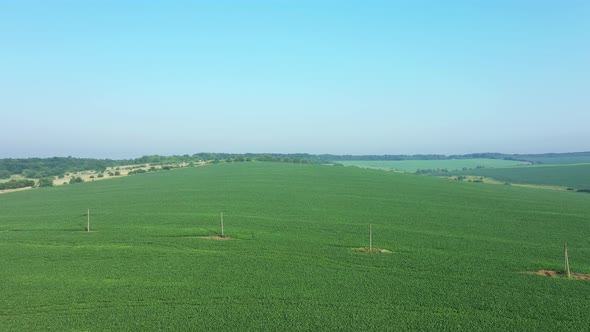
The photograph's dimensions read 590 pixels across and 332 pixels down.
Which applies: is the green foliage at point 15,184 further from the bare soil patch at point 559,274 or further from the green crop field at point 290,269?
the bare soil patch at point 559,274

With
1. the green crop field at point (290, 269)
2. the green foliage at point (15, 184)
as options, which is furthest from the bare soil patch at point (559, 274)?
the green foliage at point (15, 184)

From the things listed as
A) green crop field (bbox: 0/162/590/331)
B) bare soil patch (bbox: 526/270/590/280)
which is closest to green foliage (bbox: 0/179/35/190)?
green crop field (bbox: 0/162/590/331)

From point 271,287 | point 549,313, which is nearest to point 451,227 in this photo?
point 549,313

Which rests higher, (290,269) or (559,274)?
(290,269)

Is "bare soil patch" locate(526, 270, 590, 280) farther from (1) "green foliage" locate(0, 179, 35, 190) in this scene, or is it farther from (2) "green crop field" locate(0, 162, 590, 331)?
(1) "green foliage" locate(0, 179, 35, 190)

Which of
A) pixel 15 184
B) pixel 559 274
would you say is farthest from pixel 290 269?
pixel 15 184

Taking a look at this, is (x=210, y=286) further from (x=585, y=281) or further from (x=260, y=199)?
(x=260, y=199)

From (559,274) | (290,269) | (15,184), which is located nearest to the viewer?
(559,274)

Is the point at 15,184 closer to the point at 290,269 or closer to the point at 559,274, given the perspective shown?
the point at 290,269

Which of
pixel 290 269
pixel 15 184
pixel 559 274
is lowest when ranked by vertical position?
A: pixel 559 274
